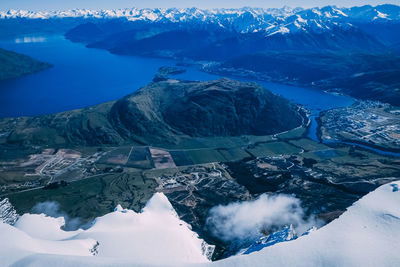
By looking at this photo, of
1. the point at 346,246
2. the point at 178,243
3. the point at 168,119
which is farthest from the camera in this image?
the point at 168,119

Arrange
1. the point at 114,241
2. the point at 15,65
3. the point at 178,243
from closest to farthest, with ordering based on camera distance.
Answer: the point at 114,241, the point at 178,243, the point at 15,65

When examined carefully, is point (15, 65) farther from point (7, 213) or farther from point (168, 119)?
point (7, 213)

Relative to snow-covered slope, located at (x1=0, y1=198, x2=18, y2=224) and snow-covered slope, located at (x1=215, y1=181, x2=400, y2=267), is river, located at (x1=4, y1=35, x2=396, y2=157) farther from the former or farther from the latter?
snow-covered slope, located at (x1=0, y1=198, x2=18, y2=224)

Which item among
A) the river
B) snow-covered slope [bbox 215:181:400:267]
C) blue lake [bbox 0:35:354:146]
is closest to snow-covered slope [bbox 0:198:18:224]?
snow-covered slope [bbox 215:181:400:267]

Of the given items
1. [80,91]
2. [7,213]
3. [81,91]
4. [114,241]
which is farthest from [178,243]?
[80,91]

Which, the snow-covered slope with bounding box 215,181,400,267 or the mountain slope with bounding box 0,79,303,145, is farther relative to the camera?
the mountain slope with bounding box 0,79,303,145

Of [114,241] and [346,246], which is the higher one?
[346,246]

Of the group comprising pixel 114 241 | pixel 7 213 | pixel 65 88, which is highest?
pixel 114 241

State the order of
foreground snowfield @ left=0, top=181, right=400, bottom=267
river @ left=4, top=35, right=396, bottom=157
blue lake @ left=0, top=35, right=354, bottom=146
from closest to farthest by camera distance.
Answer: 1. foreground snowfield @ left=0, top=181, right=400, bottom=267
2. river @ left=4, top=35, right=396, bottom=157
3. blue lake @ left=0, top=35, right=354, bottom=146
